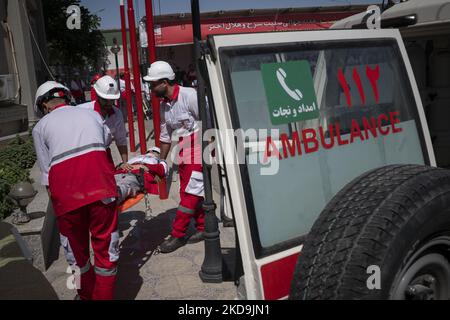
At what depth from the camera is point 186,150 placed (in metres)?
4.38

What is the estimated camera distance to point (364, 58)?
2.32 m

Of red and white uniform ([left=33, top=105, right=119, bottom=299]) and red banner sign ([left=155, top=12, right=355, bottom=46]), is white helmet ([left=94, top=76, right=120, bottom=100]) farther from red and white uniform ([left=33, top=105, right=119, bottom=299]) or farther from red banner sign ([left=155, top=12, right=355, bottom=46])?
red banner sign ([left=155, top=12, right=355, bottom=46])

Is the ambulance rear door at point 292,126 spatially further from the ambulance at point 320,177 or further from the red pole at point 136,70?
the red pole at point 136,70

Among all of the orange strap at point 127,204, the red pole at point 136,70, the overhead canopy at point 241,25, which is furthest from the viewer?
the overhead canopy at point 241,25

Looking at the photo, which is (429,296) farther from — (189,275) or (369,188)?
(189,275)

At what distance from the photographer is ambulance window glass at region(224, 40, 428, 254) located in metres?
1.92

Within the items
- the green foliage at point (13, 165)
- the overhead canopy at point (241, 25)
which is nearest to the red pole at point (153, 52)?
the green foliage at point (13, 165)

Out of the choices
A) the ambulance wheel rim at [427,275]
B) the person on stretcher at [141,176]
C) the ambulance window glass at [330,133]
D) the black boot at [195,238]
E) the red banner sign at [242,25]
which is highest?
the red banner sign at [242,25]

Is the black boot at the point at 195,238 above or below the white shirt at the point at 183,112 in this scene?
below

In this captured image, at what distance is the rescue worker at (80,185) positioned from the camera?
2795 mm

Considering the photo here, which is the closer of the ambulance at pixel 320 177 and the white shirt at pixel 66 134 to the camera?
the ambulance at pixel 320 177

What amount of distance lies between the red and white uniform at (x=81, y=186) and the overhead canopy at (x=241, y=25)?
1568cm

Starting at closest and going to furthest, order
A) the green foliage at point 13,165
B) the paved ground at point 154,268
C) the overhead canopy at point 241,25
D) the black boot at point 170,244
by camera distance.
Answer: the paved ground at point 154,268 → the black boot at point 170,244 → the green foliage at point 13,165 → the overhead canopy at point 241,25

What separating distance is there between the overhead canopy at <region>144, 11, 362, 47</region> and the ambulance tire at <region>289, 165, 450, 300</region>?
16706mm
